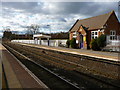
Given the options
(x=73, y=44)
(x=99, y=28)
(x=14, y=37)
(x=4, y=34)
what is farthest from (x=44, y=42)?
(x=4, y=34)

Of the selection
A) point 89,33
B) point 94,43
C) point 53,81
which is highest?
point 89,33

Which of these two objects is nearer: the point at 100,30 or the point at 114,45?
the point at 114,45

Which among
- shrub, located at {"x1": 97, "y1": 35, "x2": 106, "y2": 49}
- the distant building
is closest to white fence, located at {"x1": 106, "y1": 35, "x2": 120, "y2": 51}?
shrub, located at {"x1": 97, "y1": 35, "x2": 106, "y2": 49}

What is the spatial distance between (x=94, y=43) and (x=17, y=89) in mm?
19850

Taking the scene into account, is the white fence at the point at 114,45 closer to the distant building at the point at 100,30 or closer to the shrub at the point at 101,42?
the shrub at the point at 101,42

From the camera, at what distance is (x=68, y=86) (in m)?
6.69

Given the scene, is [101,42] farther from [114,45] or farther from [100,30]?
[100,30]

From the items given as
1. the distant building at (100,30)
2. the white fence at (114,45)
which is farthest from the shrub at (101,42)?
the distant building at (100,30)

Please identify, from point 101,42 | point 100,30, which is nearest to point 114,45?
point 101,42

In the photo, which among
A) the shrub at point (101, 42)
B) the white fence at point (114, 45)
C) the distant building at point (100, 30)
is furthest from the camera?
the distant building at point (100, 30)

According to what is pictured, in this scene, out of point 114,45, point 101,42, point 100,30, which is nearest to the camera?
point 114,45

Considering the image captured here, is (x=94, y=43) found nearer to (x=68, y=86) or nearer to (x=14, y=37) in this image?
(x=68, y=86)

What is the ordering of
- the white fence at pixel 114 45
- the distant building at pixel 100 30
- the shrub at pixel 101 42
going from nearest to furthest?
the white fence at pixel 114 45
the shrub at pixel 101 42
the distant building at pixel 100 30

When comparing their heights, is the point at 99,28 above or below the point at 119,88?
above
